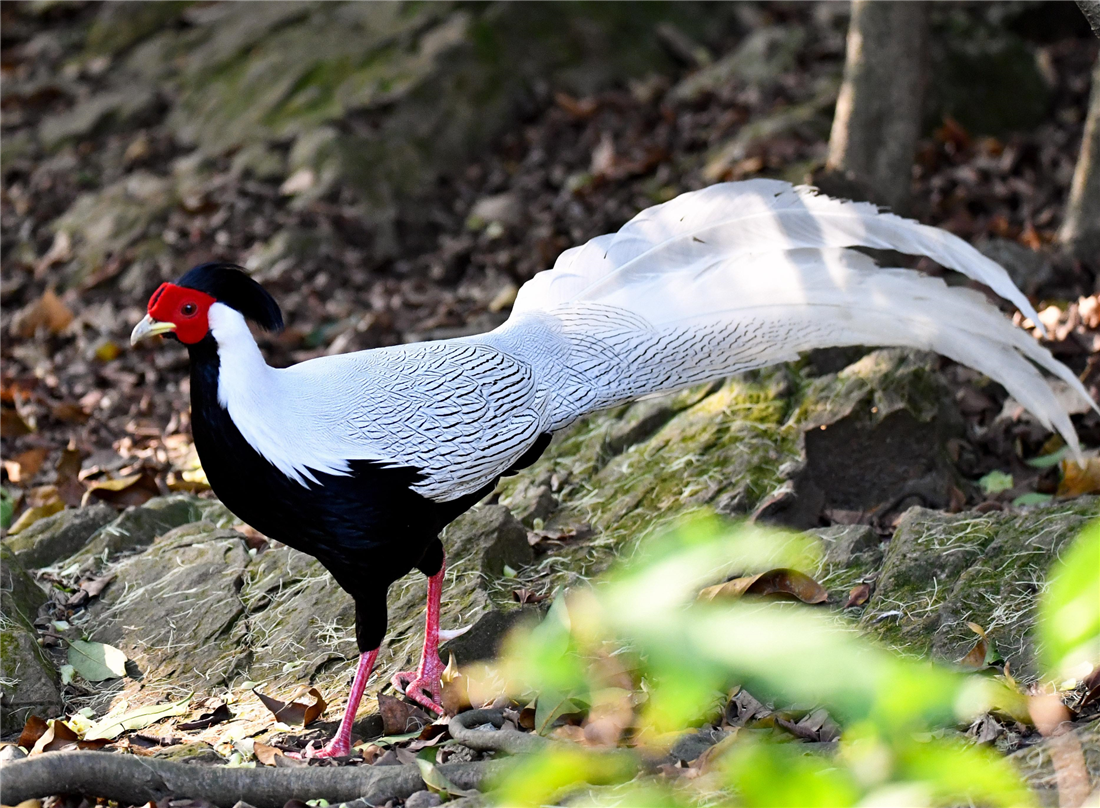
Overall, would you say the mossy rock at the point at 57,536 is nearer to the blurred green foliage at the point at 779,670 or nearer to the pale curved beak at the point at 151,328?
the pale curved beak at the point at 151,328

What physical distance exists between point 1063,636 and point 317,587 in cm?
336

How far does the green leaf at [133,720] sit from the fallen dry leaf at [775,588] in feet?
5.24

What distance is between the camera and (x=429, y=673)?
3.43 metres

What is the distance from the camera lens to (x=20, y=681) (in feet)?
10.9

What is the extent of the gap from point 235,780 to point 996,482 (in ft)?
9.52

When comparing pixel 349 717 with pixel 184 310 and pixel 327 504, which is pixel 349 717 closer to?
pixel 327 504

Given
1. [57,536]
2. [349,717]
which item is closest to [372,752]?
[349,717]

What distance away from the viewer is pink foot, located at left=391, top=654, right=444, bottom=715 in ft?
11.1

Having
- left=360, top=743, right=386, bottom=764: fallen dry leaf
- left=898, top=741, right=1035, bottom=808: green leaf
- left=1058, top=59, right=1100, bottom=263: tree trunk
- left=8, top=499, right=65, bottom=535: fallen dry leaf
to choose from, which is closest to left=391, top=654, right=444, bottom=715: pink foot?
left=360, top=743, right=386, bottom=764: fallen dry leaf

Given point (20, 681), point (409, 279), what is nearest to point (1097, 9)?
point (20, 681)

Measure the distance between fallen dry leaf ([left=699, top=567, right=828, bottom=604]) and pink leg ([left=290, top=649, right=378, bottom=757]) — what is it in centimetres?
96

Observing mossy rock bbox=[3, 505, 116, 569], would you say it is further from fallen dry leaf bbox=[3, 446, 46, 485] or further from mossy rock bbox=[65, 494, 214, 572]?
fallen dry leaf bbox=[3, 446, 46, 485]

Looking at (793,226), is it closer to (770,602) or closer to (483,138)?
(770,602)

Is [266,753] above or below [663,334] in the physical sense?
below
